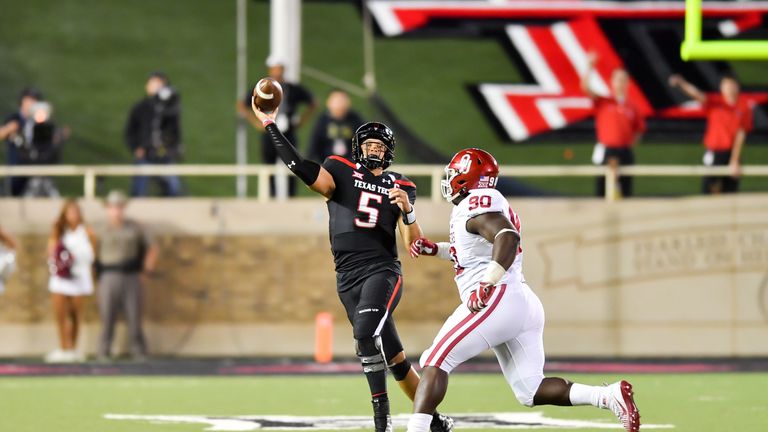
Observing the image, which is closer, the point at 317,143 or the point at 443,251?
the point at 443,251

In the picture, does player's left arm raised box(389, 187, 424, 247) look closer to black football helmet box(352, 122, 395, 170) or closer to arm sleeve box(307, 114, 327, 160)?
black football helmet box(352, 122, 395, 170)

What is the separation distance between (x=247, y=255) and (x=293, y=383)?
3985 millimetres

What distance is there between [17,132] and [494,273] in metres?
10.5

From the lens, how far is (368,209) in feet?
30.9

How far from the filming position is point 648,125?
69.5 feet

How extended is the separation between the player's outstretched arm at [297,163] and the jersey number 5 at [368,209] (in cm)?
19

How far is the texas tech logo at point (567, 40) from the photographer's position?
69.8 feet

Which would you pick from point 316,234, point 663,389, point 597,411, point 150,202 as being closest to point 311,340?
point 316,234

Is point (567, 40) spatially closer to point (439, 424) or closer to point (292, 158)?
point (292, 158)

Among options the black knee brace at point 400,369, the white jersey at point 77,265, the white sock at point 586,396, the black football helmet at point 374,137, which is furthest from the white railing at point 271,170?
the white sock at point 586,396

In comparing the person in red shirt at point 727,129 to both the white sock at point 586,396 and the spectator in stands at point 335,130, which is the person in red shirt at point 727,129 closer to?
the spectator in stands at point 335,130

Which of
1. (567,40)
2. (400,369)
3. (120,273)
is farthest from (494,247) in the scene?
(567,40)

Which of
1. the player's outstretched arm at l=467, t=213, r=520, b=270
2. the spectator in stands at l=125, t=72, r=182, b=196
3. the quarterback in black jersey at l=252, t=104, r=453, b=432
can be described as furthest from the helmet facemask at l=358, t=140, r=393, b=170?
the spectator in stands at l=125, t=72, r=182, b=196

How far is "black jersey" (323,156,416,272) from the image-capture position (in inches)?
371
